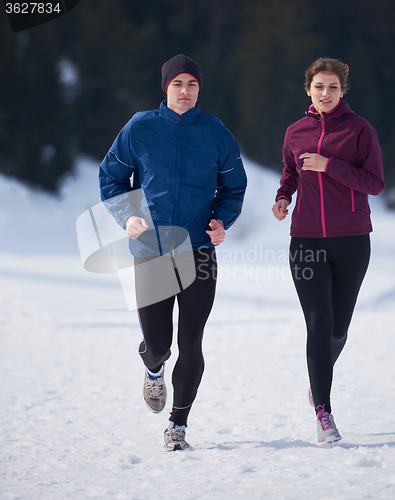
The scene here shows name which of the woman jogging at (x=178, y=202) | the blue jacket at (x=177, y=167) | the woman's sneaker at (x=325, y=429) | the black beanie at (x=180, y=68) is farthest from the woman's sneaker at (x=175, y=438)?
the black beanie at (x=180, y=68)

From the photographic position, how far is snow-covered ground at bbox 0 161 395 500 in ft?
7.39

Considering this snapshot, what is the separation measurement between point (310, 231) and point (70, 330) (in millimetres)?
3138

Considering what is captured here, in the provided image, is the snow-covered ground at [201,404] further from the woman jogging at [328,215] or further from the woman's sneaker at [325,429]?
the woman jogging at [328,215]

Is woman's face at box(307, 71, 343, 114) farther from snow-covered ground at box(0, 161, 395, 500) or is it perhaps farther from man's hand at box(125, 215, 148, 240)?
snow-covered ground at box(0, 161, 395, 500)

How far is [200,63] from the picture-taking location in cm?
1553

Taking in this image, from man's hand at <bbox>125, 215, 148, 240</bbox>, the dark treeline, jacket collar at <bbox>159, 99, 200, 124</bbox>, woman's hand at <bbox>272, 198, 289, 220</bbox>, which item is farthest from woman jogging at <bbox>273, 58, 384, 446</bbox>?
the dark treeline

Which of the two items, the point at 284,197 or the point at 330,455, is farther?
the point at 284,197

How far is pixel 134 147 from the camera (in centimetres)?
265

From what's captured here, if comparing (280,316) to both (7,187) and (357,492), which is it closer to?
(357,492)

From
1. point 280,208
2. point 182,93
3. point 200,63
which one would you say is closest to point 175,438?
point 280,208

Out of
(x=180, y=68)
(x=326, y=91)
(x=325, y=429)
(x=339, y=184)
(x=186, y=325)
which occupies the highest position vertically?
(x=180, y=68)

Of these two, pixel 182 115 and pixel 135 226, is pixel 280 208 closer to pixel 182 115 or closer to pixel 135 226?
pixel 182 115

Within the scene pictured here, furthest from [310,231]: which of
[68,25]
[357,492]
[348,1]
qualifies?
[348,1]

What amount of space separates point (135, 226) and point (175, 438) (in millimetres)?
958
